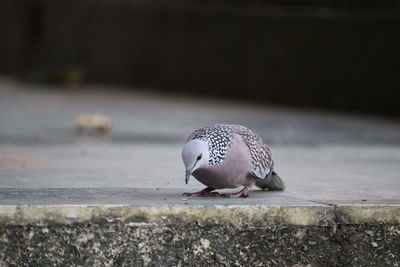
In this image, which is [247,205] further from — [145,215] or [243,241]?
[145,215]

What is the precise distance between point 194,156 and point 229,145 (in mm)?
236

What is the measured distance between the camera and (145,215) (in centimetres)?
417

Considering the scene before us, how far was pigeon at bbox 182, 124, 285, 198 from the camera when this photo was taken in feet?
13.8

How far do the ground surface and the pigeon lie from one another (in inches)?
3.9

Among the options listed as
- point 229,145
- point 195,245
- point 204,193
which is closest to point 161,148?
point 204,193

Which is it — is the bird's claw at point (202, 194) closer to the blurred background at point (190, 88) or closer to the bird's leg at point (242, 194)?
the bird's leg at point (242, 194)

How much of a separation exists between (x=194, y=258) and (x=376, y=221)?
0.81 m

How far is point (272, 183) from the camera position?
4.92 m

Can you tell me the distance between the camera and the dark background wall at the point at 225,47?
11.4 meters

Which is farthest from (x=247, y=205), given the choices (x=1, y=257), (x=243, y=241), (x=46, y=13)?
(x=46, y=13)

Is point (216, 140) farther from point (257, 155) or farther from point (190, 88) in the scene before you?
point (190, 88)

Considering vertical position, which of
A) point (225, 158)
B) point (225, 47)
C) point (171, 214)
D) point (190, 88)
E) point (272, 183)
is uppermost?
point (225, 47)

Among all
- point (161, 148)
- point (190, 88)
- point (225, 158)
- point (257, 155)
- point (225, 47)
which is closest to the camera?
point (225, 158)

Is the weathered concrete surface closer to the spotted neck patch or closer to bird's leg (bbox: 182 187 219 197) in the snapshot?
bird's leg (bbox: 182 187 219 197)
